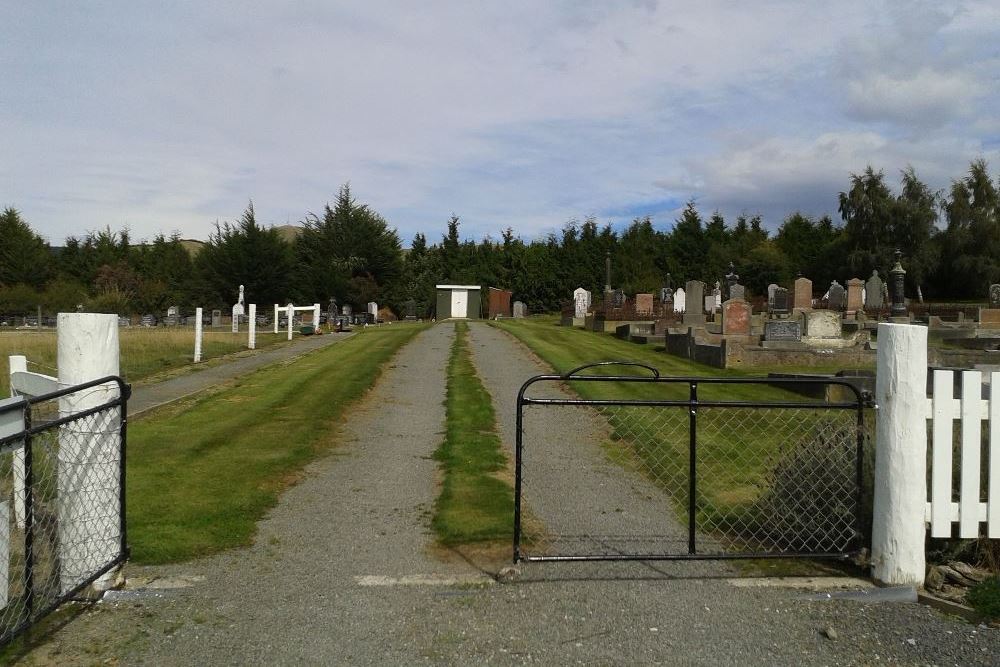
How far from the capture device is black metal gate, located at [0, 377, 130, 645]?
4461 millimetres

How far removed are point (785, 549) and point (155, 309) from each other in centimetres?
5948

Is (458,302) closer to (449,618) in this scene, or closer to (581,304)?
(581,304)

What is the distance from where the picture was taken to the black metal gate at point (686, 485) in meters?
5.57

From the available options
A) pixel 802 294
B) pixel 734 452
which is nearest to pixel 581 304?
pixel 802 294

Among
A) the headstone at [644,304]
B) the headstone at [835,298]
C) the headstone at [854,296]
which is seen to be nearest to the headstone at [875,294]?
the headstone at [835,298]

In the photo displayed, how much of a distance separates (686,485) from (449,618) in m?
3.68

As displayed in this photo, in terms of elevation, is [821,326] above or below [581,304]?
below

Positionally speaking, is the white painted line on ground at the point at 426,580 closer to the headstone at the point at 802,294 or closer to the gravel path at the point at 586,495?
the gravel path at the point at 586,495

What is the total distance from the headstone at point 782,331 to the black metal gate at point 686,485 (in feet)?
37.2

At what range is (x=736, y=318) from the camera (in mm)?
→ 23016

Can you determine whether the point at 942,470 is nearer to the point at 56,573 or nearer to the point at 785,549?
the point at 785,549

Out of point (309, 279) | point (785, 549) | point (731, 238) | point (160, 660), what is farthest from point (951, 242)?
point (160, 660)

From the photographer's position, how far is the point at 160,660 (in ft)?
13.5

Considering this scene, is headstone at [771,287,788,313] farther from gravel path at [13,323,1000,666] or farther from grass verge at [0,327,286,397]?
gravel path at [13,323,1000,666]
